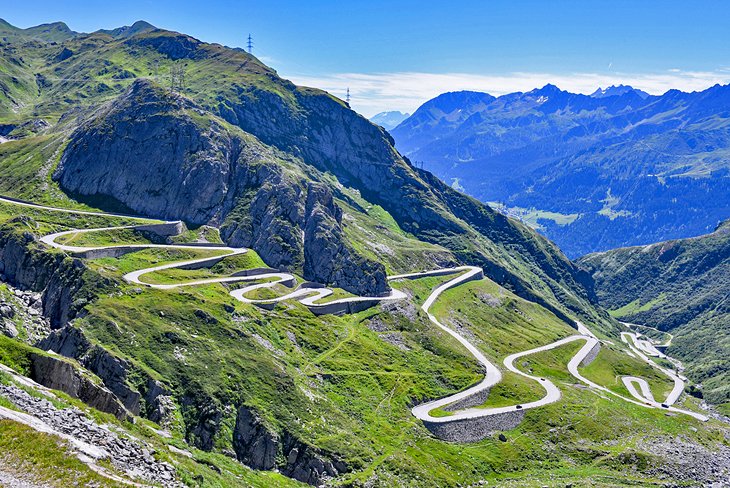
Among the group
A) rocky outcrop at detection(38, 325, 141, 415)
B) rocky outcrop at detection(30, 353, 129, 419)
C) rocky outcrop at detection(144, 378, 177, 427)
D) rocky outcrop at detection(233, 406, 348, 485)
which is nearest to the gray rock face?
rocky outcrop at detection(233, 406, 348, 485)

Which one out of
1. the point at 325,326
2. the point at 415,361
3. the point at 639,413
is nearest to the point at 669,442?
the point at 639,413

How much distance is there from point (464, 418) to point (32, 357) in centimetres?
10319

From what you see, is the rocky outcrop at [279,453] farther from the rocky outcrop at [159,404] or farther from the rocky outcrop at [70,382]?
the rocky outcrop at [70,382]

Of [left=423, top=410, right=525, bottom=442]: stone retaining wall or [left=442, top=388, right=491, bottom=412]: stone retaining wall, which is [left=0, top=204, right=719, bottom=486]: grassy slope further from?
[left=442, top=388, right=491, bottom=412]: stone retaining wall

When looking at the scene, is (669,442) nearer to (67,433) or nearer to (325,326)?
(325,326)

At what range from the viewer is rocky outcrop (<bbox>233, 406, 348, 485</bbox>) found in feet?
342

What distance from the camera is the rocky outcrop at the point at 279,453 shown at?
104 metres

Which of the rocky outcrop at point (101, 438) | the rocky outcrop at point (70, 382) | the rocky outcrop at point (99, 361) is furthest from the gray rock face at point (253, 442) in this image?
the rocky outcrop at point (101, 438)

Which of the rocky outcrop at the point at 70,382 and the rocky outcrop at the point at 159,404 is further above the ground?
the rocky outcrop at the point at 70,382

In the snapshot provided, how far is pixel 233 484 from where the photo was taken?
7425 cm

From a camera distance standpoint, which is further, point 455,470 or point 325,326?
point 325,326

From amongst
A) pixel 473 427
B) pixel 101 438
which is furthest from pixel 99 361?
pixel 473 427

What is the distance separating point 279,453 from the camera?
10669 cm

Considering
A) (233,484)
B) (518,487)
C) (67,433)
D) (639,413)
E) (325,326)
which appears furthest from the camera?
(639,413)
